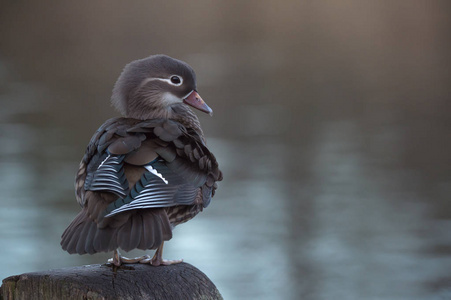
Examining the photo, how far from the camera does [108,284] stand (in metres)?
2.20

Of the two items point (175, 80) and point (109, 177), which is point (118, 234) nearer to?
point (109, 177)

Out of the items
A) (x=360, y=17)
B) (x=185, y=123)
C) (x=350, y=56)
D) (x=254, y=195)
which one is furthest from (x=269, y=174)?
(x=360, y=17)

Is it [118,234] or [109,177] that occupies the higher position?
[109,177]

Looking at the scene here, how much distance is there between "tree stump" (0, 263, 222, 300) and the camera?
2146 millimetres

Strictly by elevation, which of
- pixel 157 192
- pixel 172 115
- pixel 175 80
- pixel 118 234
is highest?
pixel 175 80

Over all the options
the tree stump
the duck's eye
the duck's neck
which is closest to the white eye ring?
the duck's eye

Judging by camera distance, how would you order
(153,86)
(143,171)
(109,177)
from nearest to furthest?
(109,177) < (143,171) < (153,86)

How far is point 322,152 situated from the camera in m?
9.02

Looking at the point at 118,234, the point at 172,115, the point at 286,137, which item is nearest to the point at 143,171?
the point at 118,234

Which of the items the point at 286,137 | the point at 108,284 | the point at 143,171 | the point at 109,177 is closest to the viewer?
the point at 108,284

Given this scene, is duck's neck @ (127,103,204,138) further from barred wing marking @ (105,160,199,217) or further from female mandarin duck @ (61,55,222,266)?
barred wing marking @ (105,160,199,217)

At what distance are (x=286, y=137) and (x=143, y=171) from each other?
23.4 ft

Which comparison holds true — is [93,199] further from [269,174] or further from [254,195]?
[269,174]

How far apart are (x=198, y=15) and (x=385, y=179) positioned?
44.3 feet
